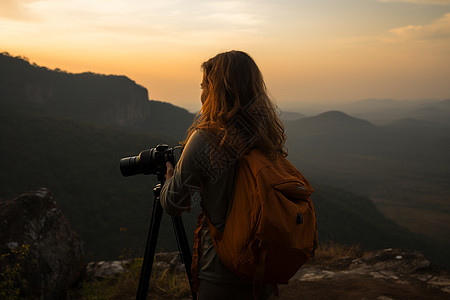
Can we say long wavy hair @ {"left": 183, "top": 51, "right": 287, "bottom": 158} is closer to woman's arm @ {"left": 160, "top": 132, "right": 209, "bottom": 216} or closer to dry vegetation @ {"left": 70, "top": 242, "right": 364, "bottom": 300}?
woman's arm @ {"left": 160, "top": 132, "right": 209, "bottom": 216}

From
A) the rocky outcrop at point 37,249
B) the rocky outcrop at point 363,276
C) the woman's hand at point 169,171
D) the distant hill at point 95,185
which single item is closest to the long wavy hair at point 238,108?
the woman's hand at point 169,171

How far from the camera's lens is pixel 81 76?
86.1m

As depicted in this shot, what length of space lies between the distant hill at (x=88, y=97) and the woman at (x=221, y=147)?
68.5 metres

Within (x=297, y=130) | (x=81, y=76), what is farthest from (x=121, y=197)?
(x=297, y=130)

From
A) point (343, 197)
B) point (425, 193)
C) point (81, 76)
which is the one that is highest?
point (81, 76)

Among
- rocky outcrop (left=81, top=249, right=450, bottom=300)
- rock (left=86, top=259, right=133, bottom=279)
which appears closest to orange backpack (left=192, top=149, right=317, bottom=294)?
rocky outcrop (left=81, top=249, right=450, bottom=300)

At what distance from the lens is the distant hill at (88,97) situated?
235 feet

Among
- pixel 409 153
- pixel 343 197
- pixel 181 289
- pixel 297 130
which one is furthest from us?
pixel 297 130

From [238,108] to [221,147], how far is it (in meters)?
0.19

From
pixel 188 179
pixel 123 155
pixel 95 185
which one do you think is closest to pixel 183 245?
pixel 188 179

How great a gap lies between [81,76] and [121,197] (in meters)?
70.1

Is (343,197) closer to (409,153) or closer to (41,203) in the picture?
(41,203)

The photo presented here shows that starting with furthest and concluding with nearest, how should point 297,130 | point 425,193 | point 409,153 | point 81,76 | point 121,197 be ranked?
point 297,130
point 409,153
point 81,76
point 425,193
point 121,197

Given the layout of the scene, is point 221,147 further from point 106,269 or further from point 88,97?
point 88,97
